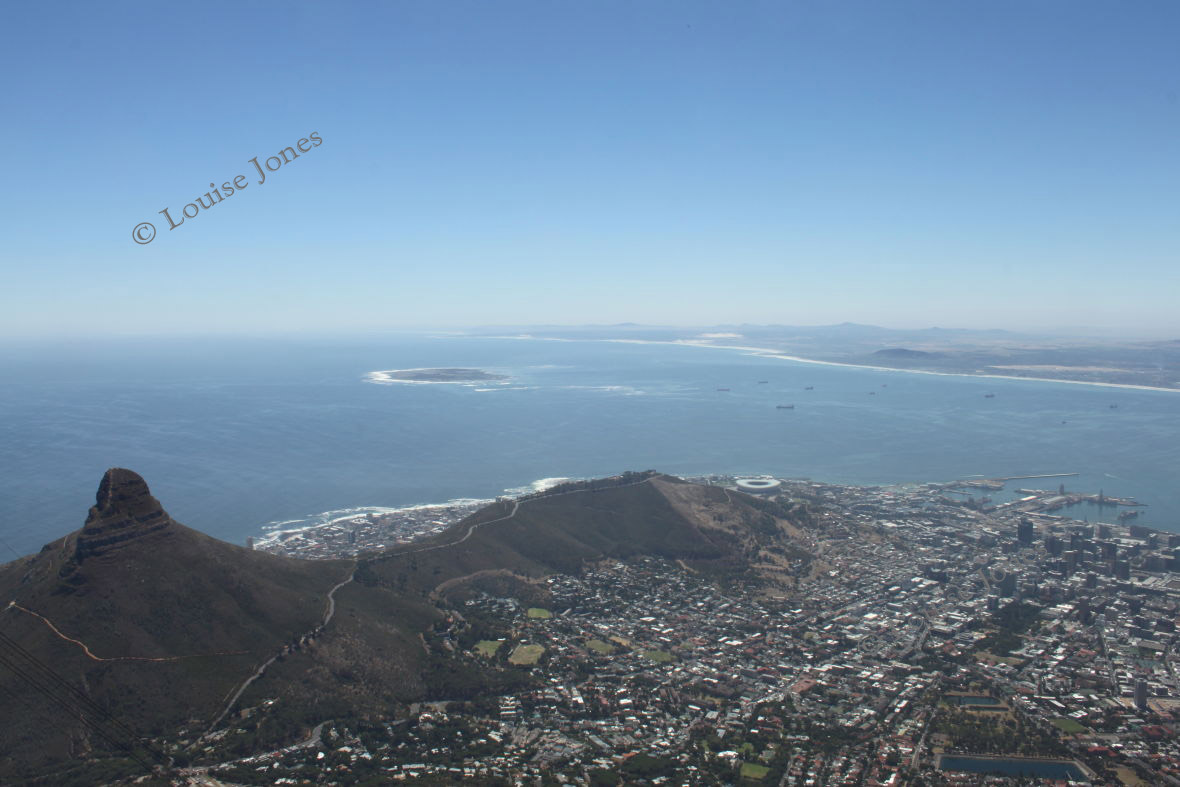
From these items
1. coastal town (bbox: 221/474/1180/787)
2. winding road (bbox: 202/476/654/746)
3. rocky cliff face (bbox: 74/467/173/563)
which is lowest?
coastal town (bbox: 221/474/1180/787)

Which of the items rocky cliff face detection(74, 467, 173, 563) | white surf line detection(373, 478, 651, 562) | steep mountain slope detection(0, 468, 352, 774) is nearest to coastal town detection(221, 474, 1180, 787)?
steep mountain slope detection(0, 468, 352, 774)

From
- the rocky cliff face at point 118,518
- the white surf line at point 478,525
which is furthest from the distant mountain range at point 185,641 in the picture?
the white surf line at point 478,525

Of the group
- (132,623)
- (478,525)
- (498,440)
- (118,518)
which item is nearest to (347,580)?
(132,623)

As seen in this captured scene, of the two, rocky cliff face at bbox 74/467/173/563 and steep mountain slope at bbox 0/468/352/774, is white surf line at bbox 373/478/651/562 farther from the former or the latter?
rocky cliff face at bbox 74/467/173/563

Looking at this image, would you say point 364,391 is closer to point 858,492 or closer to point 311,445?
point 311,445

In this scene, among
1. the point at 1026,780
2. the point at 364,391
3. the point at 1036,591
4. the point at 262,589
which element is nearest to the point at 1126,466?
the point at 1036,591

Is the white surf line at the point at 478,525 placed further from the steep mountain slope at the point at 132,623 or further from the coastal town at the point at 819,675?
the steep mountain slope at the point at 132,623
